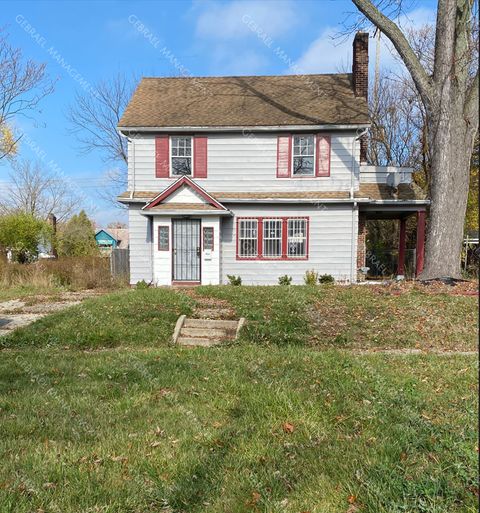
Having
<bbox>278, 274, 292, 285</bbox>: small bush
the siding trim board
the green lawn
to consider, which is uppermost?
the siding trim board

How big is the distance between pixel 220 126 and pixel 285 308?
9.10 metres

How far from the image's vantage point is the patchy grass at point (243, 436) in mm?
2725

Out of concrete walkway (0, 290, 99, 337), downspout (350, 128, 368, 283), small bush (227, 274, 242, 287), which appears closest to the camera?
concrete walkway (0, 290, 99, 337)

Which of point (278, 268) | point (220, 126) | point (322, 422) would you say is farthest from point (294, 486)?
point (220, 126)

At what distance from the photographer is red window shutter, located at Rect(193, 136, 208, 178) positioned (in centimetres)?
1591

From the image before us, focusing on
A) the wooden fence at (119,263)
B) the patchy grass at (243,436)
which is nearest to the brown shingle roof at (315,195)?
the wooden fence at (119,263)

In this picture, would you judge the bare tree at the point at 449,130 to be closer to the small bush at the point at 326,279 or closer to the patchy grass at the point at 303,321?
the patchy grass at the point at 303,321

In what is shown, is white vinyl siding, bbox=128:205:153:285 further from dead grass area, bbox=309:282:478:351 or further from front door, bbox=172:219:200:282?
dead grass area, bbox=309:282:478:351

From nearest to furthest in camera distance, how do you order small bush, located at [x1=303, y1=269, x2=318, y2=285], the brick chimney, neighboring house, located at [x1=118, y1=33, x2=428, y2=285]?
1. small bush, located at [x1=303, y1=269, x2=318, y2=285]
2. neighboring house, located at [x1=118, y1=33, x2=428, y2=285]
3. the brick chimney

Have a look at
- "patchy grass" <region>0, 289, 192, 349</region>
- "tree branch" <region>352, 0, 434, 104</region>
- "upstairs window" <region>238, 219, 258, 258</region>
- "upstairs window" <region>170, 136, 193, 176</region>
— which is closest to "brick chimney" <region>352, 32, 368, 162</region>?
"tree branch" <region>352, 0, 434, 104</region>

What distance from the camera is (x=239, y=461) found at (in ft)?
10.5

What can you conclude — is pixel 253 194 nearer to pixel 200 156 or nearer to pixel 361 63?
pixel 200 156

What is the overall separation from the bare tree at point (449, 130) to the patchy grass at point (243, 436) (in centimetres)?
580

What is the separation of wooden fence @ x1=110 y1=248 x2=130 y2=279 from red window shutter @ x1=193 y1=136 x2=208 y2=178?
16.7 ft
